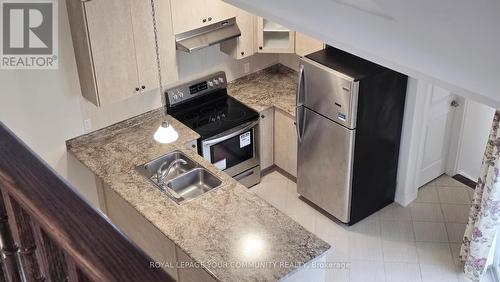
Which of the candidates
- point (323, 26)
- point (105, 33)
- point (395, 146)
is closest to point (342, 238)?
point (395, 146)

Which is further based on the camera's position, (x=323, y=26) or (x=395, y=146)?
(x=395, y=146)

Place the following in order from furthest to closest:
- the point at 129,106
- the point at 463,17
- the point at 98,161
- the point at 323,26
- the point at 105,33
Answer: the point at 129,106
the point at 98,161
the point at 105,33
the point at 323,26
the point at 463,17

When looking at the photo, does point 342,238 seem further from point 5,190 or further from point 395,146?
point 5,190

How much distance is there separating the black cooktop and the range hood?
70cm

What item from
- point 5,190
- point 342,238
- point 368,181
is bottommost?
point 342,238

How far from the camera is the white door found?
18.6 feet

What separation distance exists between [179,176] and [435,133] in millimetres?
2580

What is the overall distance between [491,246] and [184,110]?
9.54ft

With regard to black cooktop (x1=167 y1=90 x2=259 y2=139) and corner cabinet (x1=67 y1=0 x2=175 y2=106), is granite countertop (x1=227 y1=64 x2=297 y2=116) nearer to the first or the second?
black cooktop (x1=167 y1=90 x2=259 y2=139)

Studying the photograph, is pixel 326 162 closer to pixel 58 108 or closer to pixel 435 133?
pixel 435 133

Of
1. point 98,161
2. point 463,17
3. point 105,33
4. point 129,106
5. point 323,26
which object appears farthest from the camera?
point 129,106

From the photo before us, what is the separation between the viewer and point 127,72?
4.95 meters

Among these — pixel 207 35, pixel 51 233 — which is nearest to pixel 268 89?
pixel 207 35

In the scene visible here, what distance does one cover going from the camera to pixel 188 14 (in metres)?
5.14
